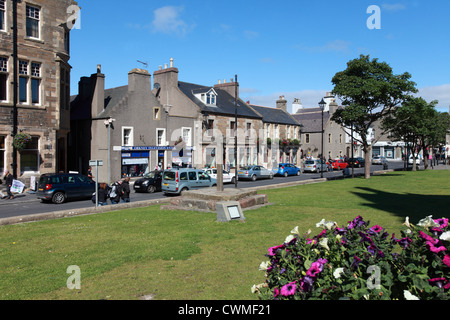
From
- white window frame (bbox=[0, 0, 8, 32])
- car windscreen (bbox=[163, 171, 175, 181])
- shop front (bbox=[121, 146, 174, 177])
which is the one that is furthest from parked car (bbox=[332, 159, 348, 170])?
white window frame (bbox=[0, 0, 8, 32])

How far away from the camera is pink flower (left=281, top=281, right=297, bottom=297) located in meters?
3.90

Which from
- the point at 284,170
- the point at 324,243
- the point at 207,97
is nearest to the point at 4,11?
the point at 207,97

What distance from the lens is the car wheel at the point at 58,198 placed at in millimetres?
20875

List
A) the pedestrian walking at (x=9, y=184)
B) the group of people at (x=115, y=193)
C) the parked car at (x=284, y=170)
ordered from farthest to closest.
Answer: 1. the parked car at (x=284, y=170)
2. the pedestrian walking at (x=9, y=184)
3. the group of people at (x=115, y=193)

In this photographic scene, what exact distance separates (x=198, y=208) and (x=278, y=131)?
3866cm

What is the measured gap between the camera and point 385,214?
1327cm

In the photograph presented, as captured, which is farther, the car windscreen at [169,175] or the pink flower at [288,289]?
the car windscreen at [169,175]

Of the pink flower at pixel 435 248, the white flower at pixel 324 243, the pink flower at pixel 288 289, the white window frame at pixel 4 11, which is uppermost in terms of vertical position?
the white window frame at pixel 4 11

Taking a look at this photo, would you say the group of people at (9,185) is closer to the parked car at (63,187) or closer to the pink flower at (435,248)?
the parked car at (63,187)

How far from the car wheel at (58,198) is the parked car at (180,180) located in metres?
6.19

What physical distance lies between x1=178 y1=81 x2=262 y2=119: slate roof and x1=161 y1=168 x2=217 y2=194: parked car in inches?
658

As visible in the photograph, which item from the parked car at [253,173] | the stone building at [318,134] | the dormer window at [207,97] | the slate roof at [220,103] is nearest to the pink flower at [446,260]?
the parked car at [253,173]
